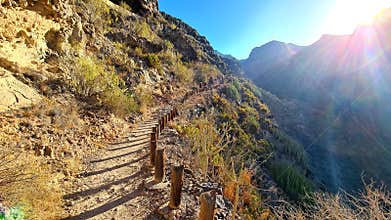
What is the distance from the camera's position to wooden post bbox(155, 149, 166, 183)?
16.0ft

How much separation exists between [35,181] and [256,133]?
68.1ft

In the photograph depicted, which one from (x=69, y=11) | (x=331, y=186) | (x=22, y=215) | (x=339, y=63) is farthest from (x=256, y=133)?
(x=339, y=63)

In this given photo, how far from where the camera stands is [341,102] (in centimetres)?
6856

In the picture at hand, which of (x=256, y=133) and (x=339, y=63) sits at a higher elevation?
(x=339, y=63)

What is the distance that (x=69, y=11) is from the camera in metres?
11.6

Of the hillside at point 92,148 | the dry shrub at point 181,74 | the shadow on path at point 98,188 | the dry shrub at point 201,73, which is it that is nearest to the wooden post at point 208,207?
the hillside at point 92,148

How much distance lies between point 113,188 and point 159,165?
996mm

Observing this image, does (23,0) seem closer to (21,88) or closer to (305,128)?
(21,88)

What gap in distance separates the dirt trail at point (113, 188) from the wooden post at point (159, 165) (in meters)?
0.24

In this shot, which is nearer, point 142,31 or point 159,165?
point 159,165

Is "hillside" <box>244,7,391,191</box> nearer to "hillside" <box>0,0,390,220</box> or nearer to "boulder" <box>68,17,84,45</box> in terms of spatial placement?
"hillside" <box>0,0,390,220</box>

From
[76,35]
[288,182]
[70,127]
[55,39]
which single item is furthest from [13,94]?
[288,182]

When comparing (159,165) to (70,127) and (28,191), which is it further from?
(70,127)

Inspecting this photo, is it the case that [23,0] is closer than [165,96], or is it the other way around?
[23,0]
